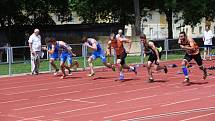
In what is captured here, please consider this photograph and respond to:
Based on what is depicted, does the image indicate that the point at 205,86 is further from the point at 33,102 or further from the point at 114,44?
the point at 33,102

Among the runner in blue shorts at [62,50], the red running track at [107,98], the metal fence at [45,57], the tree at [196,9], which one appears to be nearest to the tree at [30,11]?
the tree at [196,9]

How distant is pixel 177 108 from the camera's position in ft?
42.7

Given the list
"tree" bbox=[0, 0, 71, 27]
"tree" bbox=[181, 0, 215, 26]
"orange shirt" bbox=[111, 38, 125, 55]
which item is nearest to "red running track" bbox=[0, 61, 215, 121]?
"orange shirt" bbox=[111, 38, 125, 55]

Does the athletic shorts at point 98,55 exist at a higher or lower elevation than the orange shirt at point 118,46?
lower

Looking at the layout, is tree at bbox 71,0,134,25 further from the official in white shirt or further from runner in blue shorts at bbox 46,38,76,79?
runner in blue shorts at bbox 46,38,76,79

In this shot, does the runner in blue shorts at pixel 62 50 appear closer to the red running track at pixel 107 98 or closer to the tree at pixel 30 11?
the red running track at pixel 107 98

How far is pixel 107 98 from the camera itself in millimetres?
15523

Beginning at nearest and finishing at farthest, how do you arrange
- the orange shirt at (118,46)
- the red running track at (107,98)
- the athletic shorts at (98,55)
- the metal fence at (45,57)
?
the red running track at (107,98) < the orange shirt at (118,46) < the athletic shorts at (98,55) < the metal fence at (45,57)

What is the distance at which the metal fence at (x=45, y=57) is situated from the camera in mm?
24000

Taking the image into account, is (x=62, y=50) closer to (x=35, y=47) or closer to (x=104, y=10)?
(x=35, y=47)

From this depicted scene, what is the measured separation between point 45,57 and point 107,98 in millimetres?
11032

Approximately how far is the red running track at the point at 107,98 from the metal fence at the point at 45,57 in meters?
1.64

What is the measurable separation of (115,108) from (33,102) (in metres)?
2.84

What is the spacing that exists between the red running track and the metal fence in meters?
1.64
